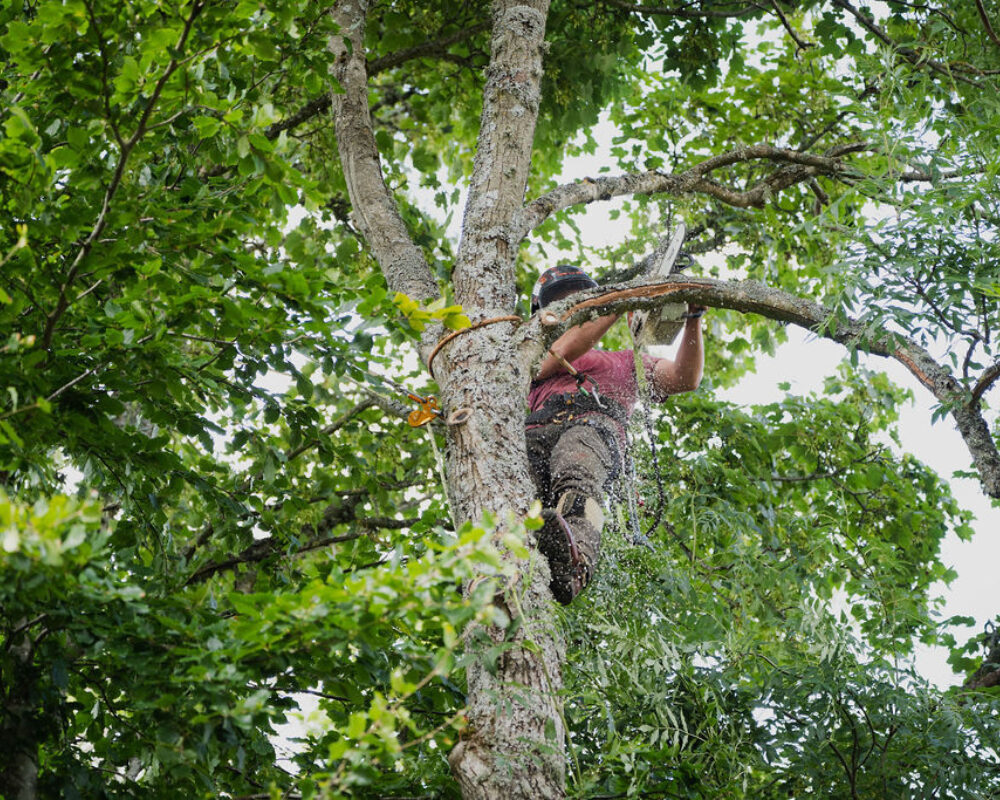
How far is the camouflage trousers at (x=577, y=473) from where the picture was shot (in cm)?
337

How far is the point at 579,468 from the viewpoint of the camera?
386cm

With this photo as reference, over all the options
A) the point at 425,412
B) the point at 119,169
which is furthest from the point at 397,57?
the point at 119,169

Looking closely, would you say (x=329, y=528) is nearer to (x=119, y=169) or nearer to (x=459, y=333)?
(x=459, y=333)

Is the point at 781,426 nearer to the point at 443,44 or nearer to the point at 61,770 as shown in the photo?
the point at 443,44

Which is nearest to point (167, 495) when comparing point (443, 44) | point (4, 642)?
point (4, 642)

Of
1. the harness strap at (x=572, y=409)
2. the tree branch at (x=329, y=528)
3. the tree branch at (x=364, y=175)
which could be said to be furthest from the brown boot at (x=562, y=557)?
the tree branch at (x=329, y=528)

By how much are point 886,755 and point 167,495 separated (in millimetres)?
2464

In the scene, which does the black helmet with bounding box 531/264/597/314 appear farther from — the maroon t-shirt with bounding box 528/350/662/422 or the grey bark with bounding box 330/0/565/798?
the grey bark with bounding box 330/0/565/798

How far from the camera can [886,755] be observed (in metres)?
3.09

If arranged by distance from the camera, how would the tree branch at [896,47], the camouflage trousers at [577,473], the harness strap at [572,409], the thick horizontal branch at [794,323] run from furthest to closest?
the harness strap at [572,409], the tree branch at [896,47], the camouflage trousers at [577,473], the thick horizontal branch at [794,323]

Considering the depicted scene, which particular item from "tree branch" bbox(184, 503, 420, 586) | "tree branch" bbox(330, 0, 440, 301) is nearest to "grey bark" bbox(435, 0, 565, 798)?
"tree branch" bbox(330, 0, 440, 301)

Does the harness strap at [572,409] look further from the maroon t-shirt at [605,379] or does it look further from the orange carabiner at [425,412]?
the orange carabiner at [425,412]

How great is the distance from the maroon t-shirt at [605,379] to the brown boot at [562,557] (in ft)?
4.34

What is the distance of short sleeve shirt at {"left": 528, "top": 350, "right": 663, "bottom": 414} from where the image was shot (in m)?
4.55
